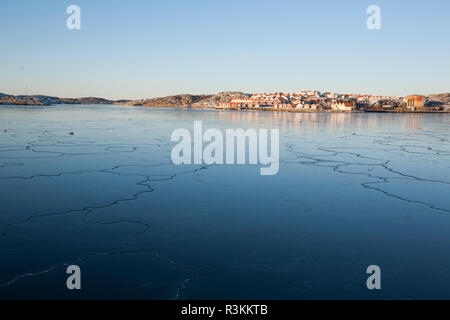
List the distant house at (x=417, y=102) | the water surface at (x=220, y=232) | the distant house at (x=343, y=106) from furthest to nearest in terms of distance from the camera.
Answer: the distant house at (x=417, y=102), the distant house at (x=343, y=106), the water surface at (x=220, y=232)

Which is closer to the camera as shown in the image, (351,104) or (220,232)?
(220,232)

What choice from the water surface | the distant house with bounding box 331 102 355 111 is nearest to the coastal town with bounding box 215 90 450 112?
the distant house with bounding box 331 102 355 111

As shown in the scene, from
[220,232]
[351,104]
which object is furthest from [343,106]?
[220,232]

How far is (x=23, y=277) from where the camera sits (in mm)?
3160

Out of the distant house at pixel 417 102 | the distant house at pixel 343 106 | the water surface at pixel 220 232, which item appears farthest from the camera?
the distant house at pixel 417 102

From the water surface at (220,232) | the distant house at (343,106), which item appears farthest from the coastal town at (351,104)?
the water surface at (220,232)

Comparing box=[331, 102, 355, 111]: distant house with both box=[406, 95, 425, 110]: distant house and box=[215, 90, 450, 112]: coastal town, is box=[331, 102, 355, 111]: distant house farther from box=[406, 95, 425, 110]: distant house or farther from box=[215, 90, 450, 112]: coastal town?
box=[406, 95, 425, 110]: distant house

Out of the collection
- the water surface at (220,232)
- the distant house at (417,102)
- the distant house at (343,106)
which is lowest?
the water surface at (220,232)

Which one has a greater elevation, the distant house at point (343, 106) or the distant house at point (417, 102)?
the distant house at point (417, 102)

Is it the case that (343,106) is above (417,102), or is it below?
below

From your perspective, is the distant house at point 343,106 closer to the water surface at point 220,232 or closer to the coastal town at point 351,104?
the coastal town at point 351,104

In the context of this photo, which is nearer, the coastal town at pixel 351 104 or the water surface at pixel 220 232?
the water surface at pixel 220 232

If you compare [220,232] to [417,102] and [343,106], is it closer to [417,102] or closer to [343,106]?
[343,106]

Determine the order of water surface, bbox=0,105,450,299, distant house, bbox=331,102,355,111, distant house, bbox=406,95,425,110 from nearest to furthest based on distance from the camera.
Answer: water surface, bbox=0,105,450,299
distant house, bbox=331,102,355,111
distant house, bbox=406,95,425,110
